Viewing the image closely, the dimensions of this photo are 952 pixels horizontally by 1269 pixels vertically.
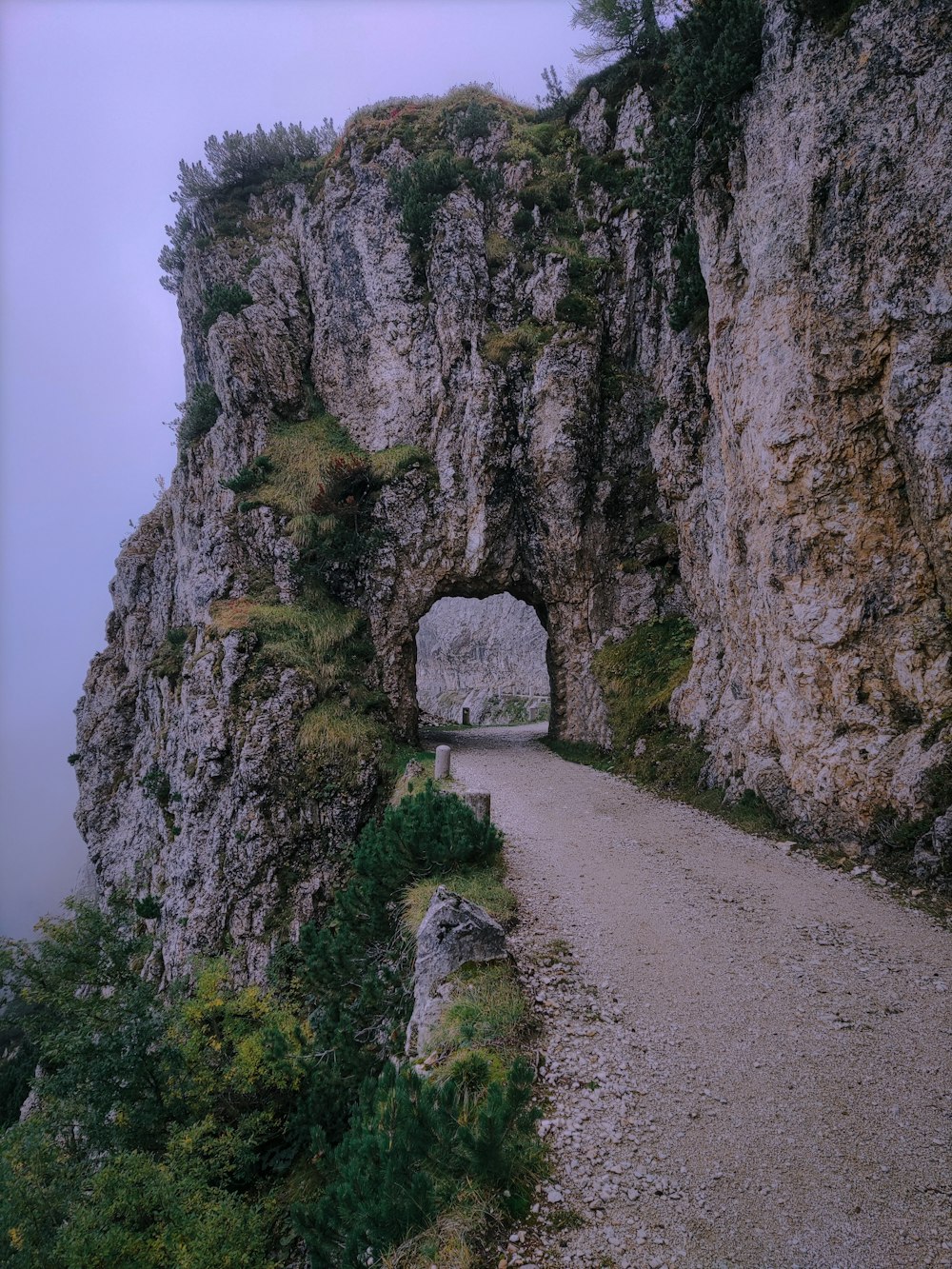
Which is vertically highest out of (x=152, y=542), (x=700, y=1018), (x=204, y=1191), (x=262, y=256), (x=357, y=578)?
→ (x=262, y=256)

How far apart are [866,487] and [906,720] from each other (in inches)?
145

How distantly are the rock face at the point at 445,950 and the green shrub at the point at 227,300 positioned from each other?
2386cm

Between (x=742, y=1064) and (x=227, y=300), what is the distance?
1044 inches

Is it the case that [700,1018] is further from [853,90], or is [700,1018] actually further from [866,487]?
[853,90]

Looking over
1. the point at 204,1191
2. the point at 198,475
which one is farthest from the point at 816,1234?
Result: the point at 198,475

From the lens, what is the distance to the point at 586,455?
18703 millimetres

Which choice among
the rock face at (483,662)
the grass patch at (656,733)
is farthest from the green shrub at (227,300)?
the rock face at (483,662)

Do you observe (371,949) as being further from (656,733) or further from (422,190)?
(422,190)

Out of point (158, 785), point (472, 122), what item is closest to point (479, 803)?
point (158, 785)

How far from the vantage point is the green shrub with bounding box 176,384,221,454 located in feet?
78.2

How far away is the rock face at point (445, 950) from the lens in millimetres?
5676

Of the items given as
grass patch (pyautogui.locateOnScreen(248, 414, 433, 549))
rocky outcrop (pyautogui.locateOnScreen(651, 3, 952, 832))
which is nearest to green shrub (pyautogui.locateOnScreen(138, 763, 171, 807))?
grass patch (pyautogui.locateOnScreen(248, 414, 433, 549))

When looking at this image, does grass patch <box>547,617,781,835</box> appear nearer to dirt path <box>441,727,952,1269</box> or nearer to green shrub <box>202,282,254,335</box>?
dirt path <box>441,727,952,1269</box>

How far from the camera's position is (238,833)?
49.9ft
